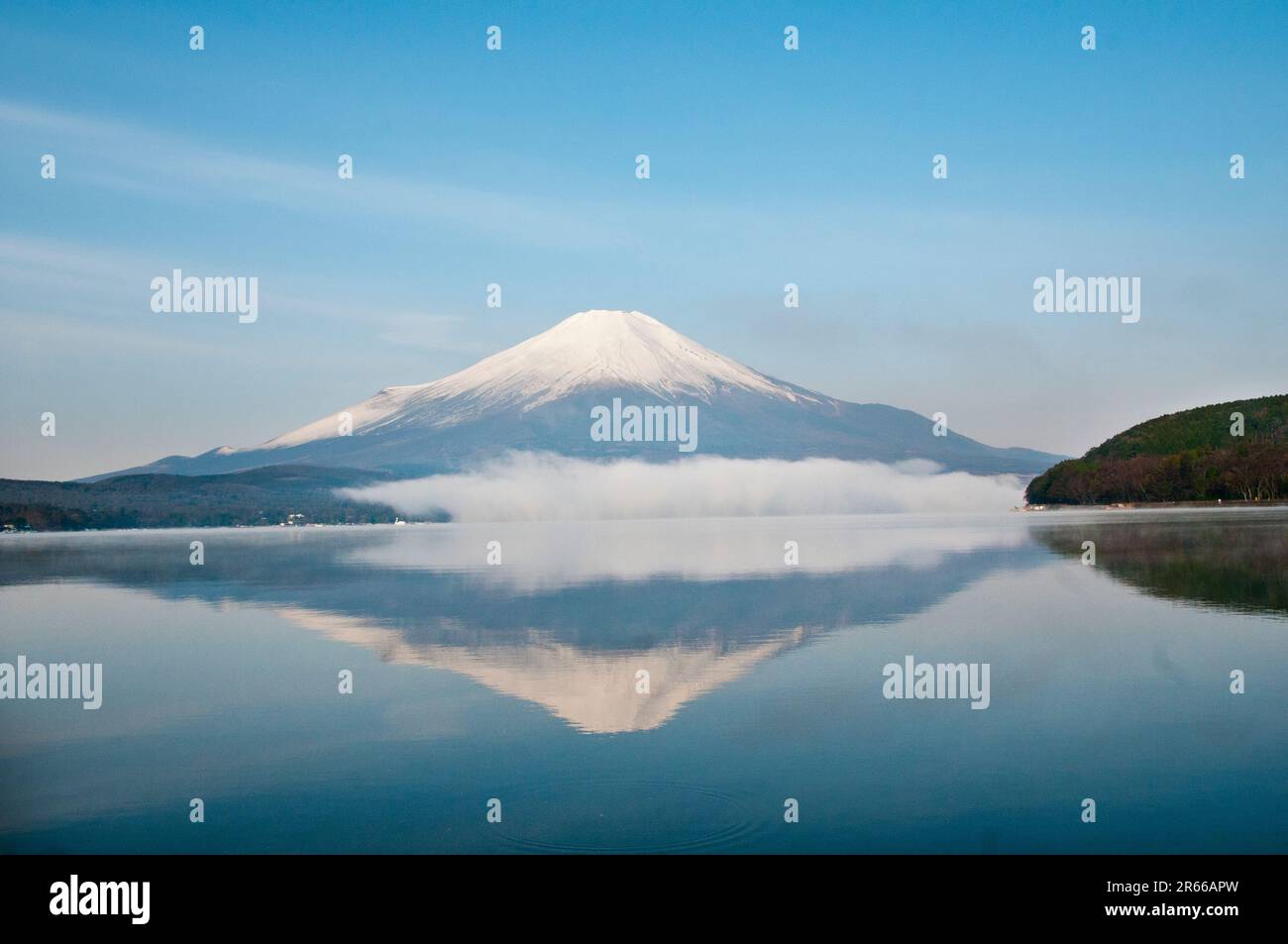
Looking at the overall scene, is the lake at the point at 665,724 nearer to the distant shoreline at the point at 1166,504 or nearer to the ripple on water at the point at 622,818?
the ripple on water at the point at 622,818

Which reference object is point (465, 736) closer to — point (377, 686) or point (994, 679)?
point (377, 686)

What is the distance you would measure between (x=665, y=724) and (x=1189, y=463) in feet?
388

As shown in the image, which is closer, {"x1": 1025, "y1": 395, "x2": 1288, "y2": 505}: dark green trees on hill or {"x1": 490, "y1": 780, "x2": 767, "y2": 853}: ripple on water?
{"x1": 490, "y1": 780, "x2": 767, "y2": 853}: ripple on water

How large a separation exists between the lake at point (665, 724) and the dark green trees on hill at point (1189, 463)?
93815mm

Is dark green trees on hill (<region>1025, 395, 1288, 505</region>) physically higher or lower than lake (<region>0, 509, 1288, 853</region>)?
higher

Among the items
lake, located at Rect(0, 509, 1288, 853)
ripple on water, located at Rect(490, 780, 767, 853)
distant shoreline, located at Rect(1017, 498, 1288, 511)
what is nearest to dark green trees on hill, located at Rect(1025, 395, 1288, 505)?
distant shoreline, located at Rect(1017, 498, 1288, 511)

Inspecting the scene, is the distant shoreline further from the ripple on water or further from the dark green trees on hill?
the ripple on water

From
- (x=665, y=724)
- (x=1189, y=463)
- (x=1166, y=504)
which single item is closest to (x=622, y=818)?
(x=665, y=724)

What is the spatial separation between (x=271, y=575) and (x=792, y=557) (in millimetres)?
16703

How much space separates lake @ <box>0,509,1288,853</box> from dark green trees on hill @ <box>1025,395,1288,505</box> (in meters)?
93.8

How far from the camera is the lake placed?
9.12 metres

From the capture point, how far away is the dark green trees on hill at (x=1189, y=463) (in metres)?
109

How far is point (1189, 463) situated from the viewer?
384ft

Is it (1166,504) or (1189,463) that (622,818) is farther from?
(1189,463)
